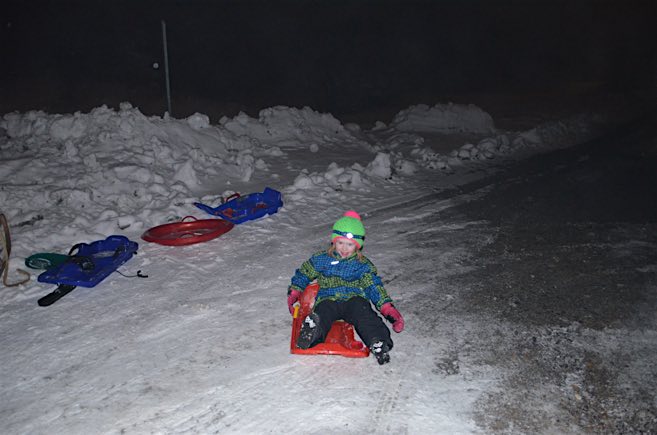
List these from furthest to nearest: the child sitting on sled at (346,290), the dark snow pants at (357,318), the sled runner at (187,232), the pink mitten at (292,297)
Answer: the sled runner at (187,232) → the pink mitten at (292,297) → the child sitting on sled at (346,290) → the dark snow pants at (357,318)

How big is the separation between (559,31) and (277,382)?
40.3 meters

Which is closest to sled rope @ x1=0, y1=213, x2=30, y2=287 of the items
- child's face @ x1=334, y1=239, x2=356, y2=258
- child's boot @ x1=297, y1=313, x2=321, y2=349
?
child's boot @ x1=297, y1=313, x2=321, y2=349

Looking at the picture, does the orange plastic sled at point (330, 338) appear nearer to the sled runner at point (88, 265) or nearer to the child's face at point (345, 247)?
the child's face at point (345, 247)

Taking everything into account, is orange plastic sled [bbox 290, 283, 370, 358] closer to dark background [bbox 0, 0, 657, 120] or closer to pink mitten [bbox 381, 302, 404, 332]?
pink mitten [bbox 381, 302, 404, 332]

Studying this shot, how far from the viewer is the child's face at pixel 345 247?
400 cm

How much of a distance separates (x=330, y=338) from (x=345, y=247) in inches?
28.8

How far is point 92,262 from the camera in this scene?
16.3 ft

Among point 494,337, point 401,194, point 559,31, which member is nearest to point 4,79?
point 401,194

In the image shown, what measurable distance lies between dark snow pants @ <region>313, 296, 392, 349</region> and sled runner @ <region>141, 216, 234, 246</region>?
2.29 metres

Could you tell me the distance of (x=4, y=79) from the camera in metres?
20.8

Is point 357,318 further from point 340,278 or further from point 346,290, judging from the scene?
point 340,278

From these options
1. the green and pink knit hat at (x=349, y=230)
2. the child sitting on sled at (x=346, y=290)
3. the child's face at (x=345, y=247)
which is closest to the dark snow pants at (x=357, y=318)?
the child sitting on sled at (x=346, y=290)

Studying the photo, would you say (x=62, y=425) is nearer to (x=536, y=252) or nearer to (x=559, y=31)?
(x=536, y=252)

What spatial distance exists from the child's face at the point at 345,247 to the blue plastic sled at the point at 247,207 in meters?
2.70
